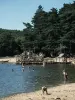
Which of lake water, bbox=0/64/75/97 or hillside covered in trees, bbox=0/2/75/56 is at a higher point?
hillside covered in trees, bbox=0/2/75/56

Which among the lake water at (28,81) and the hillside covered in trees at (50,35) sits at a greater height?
the hillside covered in trees at (50,35)

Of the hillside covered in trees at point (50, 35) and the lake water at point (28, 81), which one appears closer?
the lake water at point (28, 81)

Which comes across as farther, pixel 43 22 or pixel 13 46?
pixel 13 46

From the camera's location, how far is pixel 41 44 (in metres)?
111

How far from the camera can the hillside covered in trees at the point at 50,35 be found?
104250mm

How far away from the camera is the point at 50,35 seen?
358 feet

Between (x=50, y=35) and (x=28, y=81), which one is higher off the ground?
(x=50, y=35)

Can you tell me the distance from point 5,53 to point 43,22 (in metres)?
22.5

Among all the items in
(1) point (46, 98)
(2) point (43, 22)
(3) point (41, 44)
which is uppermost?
(2) point (43, 22)

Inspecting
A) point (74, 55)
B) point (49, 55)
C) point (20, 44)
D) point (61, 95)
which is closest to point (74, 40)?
point (74, 55)

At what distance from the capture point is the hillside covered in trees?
342 ft

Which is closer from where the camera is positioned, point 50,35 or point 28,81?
point 28,81

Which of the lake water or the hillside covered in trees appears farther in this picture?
the hillside covered in trees

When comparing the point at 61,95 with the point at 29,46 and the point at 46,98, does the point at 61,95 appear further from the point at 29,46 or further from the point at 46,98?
the point at 29,46
